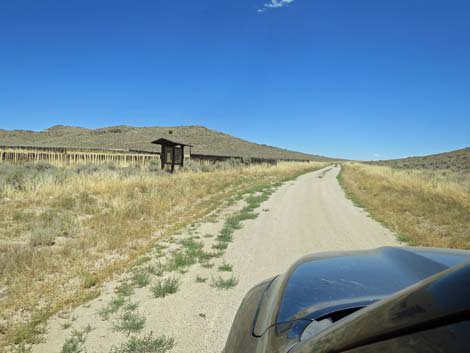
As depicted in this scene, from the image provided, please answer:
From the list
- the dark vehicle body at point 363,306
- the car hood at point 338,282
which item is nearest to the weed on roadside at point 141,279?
the dark vehicle body at point 363,306

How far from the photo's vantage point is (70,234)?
7.46 metres

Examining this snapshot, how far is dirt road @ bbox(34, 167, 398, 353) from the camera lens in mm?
3588

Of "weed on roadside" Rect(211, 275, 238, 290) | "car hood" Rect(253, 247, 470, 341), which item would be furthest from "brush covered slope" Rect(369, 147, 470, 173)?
"car hood" Rect(253, 247, 470, 341)

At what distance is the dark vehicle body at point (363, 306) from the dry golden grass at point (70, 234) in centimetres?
308

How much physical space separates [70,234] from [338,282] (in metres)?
7.00

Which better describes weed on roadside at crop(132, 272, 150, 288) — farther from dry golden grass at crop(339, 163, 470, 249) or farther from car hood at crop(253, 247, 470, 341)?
dry golden grass at crop(339, 163, 470, 249)

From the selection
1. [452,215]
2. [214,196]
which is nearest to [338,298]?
[452,215]

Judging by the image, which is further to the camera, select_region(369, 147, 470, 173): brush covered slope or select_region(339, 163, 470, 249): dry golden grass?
select_region(369, 147, 470, 173): brush covered slope

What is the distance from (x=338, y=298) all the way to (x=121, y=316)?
10.1 ft

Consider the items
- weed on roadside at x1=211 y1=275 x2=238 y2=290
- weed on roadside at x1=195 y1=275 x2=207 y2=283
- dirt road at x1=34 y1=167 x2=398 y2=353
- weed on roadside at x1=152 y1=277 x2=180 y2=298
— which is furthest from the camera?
weed on roadside at x1=195 y1=275 x2=207 y2=283

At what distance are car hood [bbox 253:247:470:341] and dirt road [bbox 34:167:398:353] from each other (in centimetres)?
170

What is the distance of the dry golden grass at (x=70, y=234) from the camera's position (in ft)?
14.5

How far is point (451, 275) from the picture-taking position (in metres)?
1.01

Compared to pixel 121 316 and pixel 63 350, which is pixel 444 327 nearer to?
pixel 63 350
